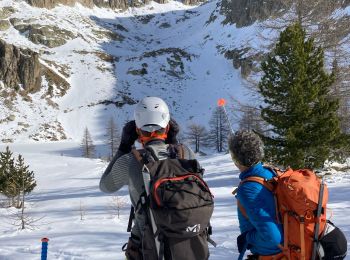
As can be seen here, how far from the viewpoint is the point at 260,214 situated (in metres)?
2.74

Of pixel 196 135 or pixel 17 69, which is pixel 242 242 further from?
pixel 17 69

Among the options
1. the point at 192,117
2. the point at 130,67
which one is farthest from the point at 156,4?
the point at 192,117

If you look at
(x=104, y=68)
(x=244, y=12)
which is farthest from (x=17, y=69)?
(x=244, y=12)

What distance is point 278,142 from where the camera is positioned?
1380 centimetres

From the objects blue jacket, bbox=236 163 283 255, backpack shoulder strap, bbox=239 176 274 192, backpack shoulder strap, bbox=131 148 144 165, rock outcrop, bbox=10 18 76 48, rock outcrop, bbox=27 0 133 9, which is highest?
rock outcrop, bbox=27 0 133 9

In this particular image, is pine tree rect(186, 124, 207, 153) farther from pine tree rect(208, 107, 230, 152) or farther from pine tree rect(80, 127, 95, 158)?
pine tree rect(80, 127, 95, 158)

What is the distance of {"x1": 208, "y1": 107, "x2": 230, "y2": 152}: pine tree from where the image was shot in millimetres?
61938

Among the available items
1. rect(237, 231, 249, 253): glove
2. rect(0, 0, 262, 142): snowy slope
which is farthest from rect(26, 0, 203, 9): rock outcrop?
rect(237, 231, 249, 253): glove

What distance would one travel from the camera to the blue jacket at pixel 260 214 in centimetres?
274

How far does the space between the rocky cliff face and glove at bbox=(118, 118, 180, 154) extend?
73.4m

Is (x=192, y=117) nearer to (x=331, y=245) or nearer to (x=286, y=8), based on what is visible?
(x=286, y=8)

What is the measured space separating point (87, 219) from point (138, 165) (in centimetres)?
703

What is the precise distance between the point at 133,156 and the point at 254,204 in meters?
1.06

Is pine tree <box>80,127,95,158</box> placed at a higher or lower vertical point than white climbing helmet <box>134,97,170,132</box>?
lower
